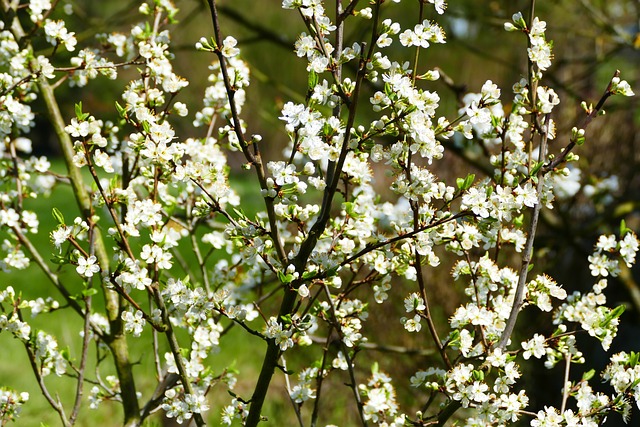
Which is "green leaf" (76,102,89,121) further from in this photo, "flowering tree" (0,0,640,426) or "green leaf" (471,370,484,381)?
"green leaf" (471,370,484,381)

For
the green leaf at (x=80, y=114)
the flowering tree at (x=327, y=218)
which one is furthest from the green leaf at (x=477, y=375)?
the green leaf at (x=80, y=114)

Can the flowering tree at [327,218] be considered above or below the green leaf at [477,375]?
above

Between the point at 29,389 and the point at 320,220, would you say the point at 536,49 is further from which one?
the point at 29,389

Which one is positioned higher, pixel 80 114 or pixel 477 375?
pixel 80 114

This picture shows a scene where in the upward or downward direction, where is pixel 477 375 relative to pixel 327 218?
downward

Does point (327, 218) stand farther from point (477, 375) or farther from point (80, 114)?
point (80, 114)

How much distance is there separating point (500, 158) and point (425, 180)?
48cm

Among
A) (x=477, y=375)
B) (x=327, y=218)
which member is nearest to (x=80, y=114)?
(x=327, y=218)

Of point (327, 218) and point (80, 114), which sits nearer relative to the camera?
point (327, 218)

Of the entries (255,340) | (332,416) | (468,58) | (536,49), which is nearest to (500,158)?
(536,49)

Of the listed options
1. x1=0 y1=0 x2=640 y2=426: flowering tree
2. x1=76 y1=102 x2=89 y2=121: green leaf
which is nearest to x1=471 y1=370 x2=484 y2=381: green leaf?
x1=0 y1=0 x2=640 y2=426: flowering tree

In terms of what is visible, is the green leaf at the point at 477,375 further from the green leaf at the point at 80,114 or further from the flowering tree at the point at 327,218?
the green leaf at the point at 80,114

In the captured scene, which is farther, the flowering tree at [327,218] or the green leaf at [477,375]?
the green leaf at [477,375]

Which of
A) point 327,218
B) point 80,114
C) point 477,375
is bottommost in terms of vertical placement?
point 477,375
